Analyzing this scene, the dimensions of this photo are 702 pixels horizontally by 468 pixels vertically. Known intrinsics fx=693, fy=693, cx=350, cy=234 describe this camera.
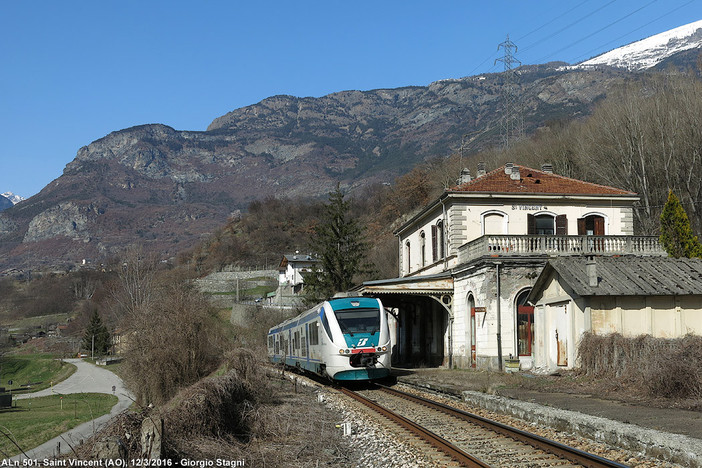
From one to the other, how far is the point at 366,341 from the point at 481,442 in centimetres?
1072

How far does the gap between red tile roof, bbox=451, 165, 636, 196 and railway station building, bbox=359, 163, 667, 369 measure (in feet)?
0.16

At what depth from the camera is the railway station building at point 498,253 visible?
2753cm

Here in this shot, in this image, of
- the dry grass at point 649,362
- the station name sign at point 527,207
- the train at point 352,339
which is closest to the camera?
the dry grass at point 649,362

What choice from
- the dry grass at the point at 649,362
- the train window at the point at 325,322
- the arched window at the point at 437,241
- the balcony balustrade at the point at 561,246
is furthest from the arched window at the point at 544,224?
the train window at the point at 325,322

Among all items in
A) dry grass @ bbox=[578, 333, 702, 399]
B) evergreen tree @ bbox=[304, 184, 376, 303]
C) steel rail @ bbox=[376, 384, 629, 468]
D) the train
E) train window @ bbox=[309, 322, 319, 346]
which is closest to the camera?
steel rail @ bbox=[376, 384, 629, 468]

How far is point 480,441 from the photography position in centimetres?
1050

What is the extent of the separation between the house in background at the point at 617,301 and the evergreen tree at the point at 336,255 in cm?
3144

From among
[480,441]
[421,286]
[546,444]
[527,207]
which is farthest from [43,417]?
[546,444]

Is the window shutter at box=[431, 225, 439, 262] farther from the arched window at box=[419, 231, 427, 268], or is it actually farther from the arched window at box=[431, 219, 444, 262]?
the arched window at box=[419, 231, 427, 268]

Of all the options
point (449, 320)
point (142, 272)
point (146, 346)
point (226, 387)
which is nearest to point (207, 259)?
point (142, 272)

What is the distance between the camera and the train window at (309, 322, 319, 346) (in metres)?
22.8

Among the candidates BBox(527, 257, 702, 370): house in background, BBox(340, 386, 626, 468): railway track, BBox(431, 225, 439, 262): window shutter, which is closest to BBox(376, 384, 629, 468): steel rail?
BBox(340, 386, 626, 468): railway track

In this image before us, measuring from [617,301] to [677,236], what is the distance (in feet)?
41.2

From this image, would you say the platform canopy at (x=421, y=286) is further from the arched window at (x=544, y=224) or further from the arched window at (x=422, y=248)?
the arched window at (x=422, y=248)
